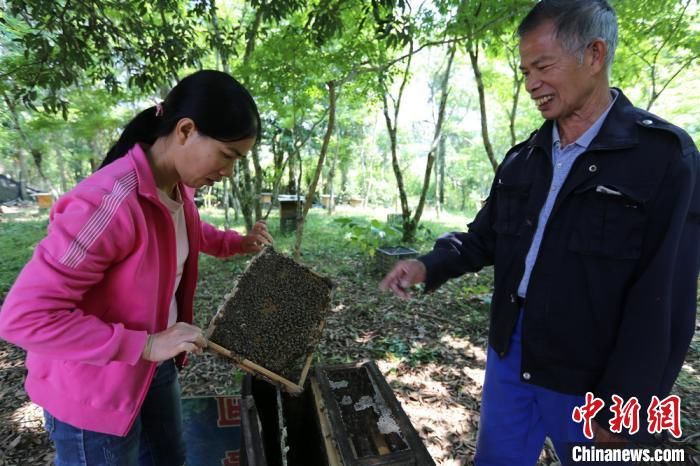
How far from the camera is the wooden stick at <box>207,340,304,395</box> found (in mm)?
1762

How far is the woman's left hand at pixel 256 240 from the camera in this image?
2379 millimetres

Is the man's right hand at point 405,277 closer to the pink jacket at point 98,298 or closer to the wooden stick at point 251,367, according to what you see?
the wooden stick at point 251,367

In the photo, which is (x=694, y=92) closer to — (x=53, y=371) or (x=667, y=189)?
(x=667, y=189)

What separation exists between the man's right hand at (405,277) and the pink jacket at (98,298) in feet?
3.83

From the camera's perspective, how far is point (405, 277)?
2189 mm

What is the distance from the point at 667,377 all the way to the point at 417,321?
382 cm

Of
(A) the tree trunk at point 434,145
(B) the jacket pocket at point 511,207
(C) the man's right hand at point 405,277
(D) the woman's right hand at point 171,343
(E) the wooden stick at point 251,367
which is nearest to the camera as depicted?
(D) the woman's right hand at point 171,343

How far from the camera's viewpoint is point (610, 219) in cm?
155

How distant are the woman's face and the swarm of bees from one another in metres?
0.72

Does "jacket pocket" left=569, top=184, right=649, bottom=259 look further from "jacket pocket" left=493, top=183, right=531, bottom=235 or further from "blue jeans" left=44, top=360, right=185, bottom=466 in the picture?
"blue jeans" left=44, top=360, right=185, bottom=466

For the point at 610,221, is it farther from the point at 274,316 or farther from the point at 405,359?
the point at 405,359
